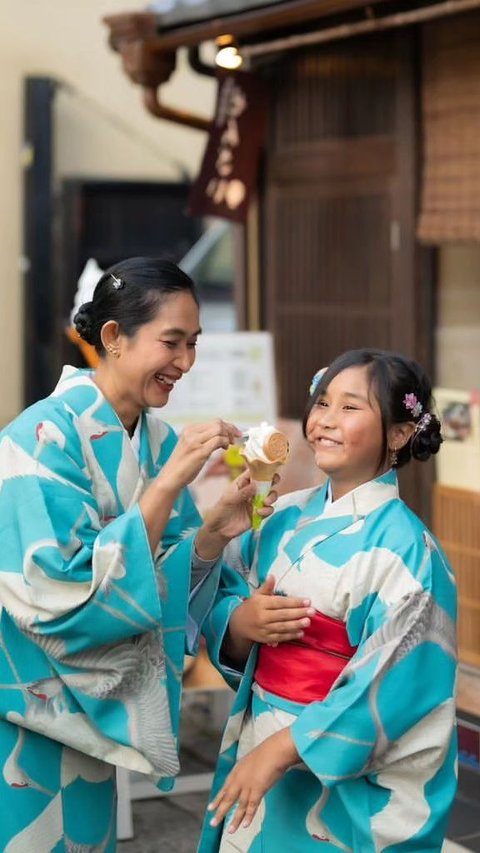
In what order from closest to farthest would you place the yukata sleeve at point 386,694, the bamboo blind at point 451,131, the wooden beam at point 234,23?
the yukata sleeve at point 386,694, the wooden beam at point 234,23, the bamboo blind at point 451,131

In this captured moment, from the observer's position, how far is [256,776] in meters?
2.94

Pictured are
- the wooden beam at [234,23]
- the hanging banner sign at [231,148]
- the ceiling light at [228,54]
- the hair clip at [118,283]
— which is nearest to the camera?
the hair clip at [118,283]

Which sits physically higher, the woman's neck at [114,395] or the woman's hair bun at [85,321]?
the woman's hair bun at [85,321]

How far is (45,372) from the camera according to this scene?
1305cm

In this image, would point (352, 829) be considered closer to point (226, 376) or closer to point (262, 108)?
point (226, 376)

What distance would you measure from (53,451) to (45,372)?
1011cm

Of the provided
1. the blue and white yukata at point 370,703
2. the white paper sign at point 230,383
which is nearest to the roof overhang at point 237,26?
the white paper sign at point 230,383

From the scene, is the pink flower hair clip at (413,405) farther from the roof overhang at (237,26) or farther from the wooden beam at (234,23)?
the wooden beam at (234,23)

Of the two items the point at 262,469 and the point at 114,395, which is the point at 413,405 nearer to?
the point at 262,469

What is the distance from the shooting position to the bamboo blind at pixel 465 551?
635 centimetres

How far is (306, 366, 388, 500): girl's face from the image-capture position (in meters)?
3.08

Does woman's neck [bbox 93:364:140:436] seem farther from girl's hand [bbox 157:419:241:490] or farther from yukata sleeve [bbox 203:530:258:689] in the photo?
yukata sleeve [bbox 203:530:258:689]

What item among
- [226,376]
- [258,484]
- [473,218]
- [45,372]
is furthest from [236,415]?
[45,372]

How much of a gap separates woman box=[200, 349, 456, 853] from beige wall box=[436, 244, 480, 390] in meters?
3.52
